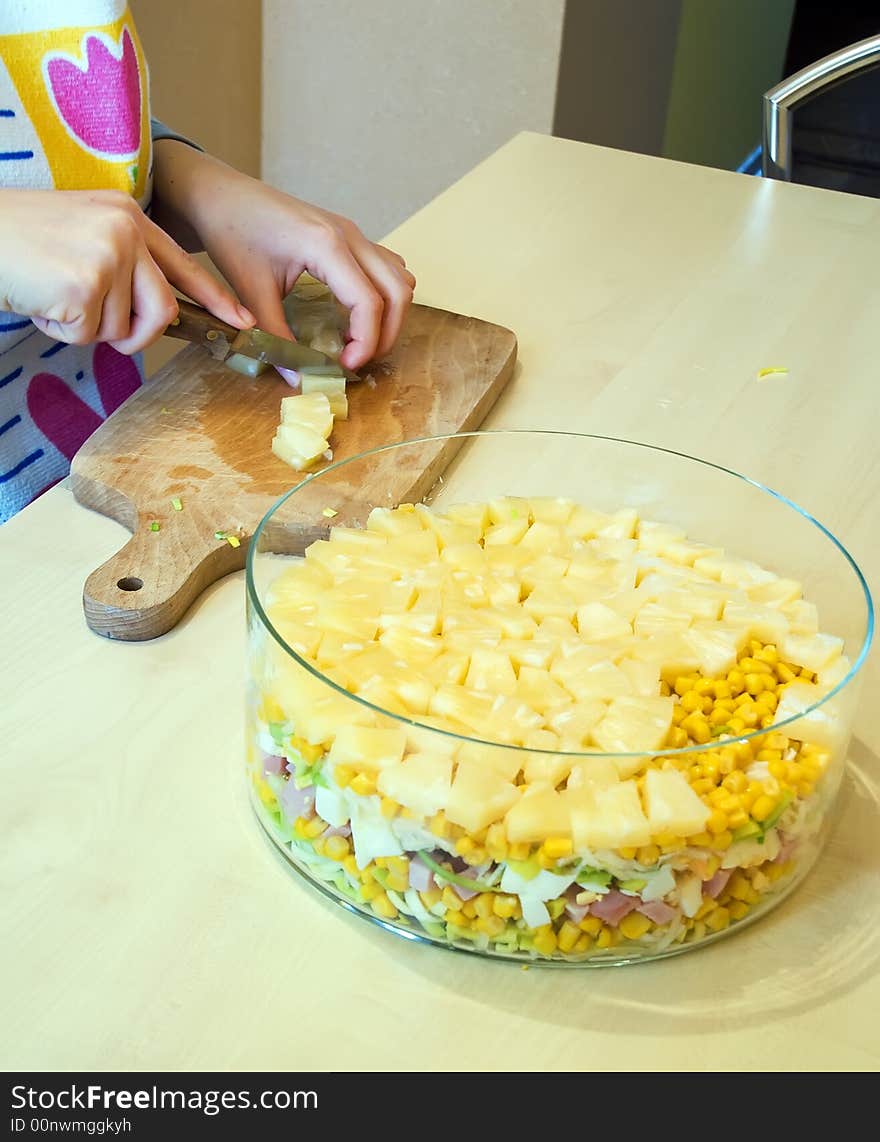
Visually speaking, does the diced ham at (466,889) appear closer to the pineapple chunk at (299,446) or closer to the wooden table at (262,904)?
the wooden table at (262,904)

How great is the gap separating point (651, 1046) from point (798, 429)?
24.4 inches

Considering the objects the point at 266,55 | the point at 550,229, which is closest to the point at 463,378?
the point at 550,229

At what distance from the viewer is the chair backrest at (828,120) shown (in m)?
1.71

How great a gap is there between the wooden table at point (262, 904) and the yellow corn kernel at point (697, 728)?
0.10 m

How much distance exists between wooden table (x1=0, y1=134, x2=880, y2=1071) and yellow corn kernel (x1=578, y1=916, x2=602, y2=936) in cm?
3

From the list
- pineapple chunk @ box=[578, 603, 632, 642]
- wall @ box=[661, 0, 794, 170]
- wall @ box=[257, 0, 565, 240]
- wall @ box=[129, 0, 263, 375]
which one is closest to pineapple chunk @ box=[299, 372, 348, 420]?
pineapple chunk @ box=[578, 603, 632, 642]

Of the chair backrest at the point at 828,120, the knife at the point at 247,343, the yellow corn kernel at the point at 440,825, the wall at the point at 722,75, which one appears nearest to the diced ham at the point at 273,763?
the yellow corn kernel at the point at 440,825

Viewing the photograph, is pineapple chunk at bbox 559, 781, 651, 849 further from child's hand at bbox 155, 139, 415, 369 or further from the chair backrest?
the chair backrest

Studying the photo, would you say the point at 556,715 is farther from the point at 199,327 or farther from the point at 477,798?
the point at 199,327

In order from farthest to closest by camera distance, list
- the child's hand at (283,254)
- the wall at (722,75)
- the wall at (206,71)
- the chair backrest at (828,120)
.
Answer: the wall at (722,75) < the wall at (206,71) < the chair backrest at (828,120) < the child's hand at (283,254)

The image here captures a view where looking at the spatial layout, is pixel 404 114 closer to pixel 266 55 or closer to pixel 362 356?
pixel 266 55

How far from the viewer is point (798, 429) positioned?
106 cm

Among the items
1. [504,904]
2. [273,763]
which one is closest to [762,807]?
[504,904]

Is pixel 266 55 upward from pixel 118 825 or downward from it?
downward
